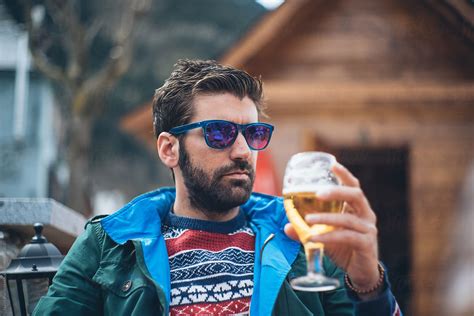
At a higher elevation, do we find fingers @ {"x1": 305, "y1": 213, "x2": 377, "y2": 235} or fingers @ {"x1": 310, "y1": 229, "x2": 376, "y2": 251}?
fingers @ {"x1": 305, "y1": 213, "x2": 377, "y2": 235}

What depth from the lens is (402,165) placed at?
450 inches

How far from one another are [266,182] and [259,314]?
5490 millimetres

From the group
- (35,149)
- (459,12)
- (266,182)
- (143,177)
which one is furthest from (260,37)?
(143,177)

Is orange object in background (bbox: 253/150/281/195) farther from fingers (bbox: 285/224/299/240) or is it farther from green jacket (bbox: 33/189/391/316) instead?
fingers (bbox: 285/224/299/240)

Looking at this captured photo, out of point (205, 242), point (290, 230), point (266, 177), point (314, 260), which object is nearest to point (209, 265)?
point (205, 242)

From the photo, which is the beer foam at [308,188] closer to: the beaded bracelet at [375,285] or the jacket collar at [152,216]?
the beaded bracelet at [375,285]

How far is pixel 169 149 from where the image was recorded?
10.8ft

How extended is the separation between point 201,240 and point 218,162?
365 millimetres

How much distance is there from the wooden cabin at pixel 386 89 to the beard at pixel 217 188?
5.58m

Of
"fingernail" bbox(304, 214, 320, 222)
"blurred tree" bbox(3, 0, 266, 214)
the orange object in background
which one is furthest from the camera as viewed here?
"blurred tree" bbox(3, 0, 266, 214)

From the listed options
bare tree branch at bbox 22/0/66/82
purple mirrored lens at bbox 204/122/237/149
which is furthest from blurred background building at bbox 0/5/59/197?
purple mirrored lens at bbox 204/122/237/149

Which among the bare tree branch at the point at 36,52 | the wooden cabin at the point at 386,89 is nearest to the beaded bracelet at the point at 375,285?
the wooden cabin at the point at 386,89

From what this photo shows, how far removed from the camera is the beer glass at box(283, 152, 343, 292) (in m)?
2.07

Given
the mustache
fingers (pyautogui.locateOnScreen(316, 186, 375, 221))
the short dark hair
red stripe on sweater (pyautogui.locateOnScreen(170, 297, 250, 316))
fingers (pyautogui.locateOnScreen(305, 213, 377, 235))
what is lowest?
red stripe on sweater (pyautogui.locateOnScreen(170, 297, 250, 316))
